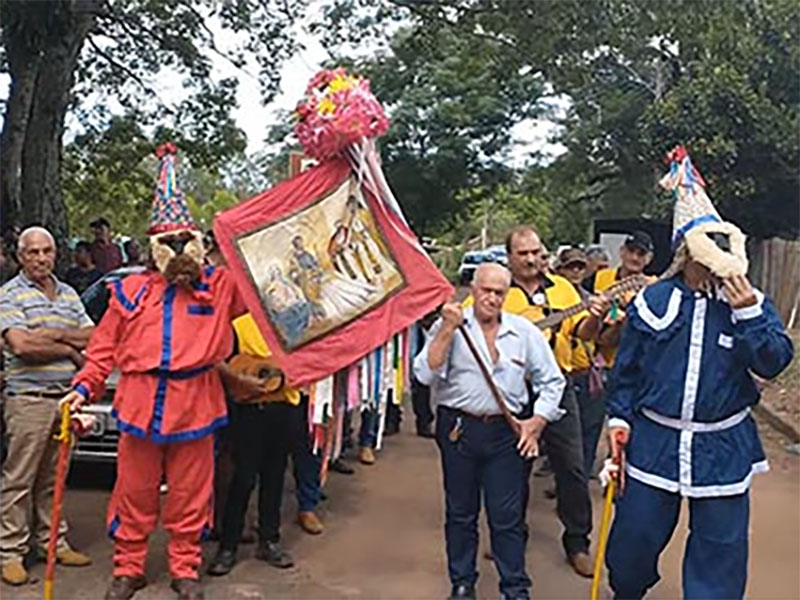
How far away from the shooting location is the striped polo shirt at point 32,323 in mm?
5238

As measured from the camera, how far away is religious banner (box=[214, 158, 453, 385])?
17.1ft

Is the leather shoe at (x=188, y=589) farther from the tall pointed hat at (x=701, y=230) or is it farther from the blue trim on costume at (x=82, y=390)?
the tall pointed hat at (x=701, y=230)

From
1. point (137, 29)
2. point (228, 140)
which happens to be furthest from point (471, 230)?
point (137, 29)

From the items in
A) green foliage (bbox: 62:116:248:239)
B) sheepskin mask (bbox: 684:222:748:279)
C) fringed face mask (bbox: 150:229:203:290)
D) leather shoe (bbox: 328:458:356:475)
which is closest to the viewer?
sheepskin mask (bbox: 684:222:748:279)

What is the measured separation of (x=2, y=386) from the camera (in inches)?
214

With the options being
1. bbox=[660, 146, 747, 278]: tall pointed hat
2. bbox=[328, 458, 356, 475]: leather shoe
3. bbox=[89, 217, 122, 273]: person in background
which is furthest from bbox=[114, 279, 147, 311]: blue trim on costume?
bbox=[89, 217, 122, 273]: person in background

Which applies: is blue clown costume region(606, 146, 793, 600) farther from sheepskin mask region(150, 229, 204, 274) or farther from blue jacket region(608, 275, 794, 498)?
sheepskin mask region(150, 229, 204, 274)

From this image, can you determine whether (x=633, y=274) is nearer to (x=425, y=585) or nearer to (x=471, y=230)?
(x=425, y=585)

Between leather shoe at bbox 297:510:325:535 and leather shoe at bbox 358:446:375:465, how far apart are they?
5.94 feet

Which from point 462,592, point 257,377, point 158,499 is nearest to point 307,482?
point 257,377

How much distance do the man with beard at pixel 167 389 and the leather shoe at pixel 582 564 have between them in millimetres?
1982

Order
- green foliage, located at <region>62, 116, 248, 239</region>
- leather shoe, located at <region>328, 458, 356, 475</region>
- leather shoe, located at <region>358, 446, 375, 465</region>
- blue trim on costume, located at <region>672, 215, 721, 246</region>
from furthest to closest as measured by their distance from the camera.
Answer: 1. green foliage, located at <region>62, 116, 248, 239</region>
2. leather shoe, located at <region>358, 446, 375, 465</region>
3. leather shoe, located at <region>328, 458, 356, 475</region>
4. blue trim on costume, located at <region>672, 215, 721, 246</region>

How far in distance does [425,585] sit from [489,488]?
92 cm

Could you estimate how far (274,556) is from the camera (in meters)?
5.68
